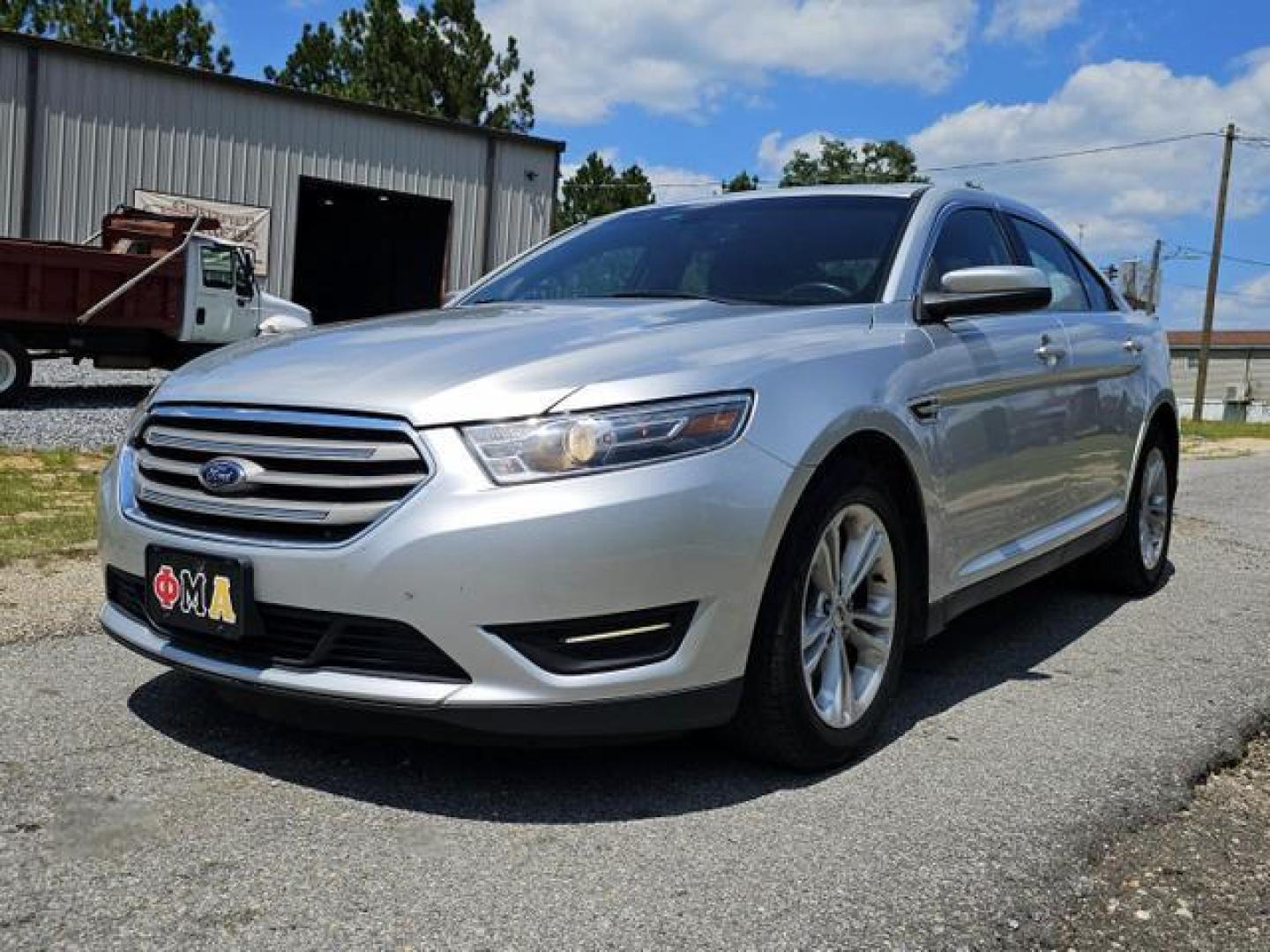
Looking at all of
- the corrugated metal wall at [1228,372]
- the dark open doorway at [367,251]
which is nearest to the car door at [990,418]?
the dark open doorway at [367,251]

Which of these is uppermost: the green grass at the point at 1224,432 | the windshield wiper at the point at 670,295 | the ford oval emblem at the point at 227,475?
the windshield wiper at the point at 670,295

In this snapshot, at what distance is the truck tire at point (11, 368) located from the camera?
13.6 meters

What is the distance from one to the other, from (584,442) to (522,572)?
0.32 meters

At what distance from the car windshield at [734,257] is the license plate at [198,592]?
171 cm

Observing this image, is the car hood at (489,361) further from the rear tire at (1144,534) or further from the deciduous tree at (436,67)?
the deciduous tree at (436,67)

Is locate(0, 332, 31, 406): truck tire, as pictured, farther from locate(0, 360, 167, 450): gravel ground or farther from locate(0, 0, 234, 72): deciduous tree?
locate(0, 0, 234, 72): deciduous tree

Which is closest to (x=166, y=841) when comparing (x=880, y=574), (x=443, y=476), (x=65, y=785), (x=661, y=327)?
(x=65, y=785)

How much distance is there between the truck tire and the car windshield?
10788 mm

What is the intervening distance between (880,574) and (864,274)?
1.00 meters

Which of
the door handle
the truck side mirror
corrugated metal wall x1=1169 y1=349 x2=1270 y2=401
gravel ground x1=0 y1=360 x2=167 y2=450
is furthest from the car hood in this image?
corrugated metal wall x1=1169 y1=349 x2=1270 y2=401

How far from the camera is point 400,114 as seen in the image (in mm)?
24719

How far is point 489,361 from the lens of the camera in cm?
300

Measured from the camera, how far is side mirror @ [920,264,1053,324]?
147 inches

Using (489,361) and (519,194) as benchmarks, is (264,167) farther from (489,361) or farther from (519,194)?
(489,361)
